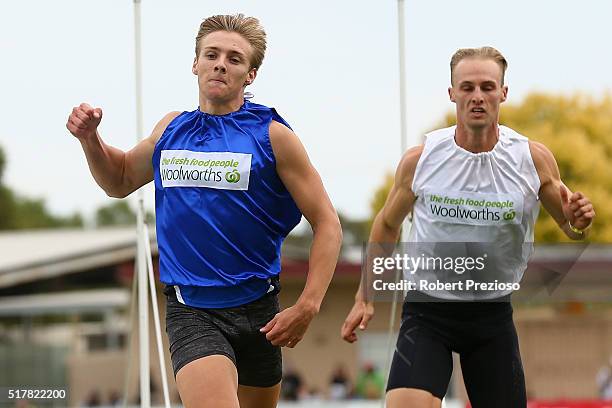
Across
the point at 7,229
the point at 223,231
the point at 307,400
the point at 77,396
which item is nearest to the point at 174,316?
the point at 223,231

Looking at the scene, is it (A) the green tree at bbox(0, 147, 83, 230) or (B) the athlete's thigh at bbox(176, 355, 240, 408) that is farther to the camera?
(A) the green tree at bbox(0, 147, 83, 230)

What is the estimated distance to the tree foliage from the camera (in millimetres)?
41844

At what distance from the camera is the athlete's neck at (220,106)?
16.3 ft

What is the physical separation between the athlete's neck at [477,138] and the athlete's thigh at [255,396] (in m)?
1.33

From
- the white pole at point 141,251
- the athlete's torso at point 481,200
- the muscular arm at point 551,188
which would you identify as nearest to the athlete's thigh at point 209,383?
the athlete's torso at point 481,200

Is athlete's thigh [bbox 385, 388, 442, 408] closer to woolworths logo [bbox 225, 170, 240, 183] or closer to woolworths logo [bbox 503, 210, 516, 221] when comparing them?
woolworths logo [bbox 503, 210, 516, 221]

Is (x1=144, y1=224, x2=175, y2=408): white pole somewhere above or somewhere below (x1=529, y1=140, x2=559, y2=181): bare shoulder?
below

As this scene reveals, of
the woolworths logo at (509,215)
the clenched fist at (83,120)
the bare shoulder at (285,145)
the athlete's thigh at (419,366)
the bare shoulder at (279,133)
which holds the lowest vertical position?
the athlete's thigh at (419,366)

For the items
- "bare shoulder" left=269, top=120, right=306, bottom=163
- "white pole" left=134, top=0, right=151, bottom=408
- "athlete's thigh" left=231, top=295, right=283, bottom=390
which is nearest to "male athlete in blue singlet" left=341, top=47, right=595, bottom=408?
"athlete's thigh" left=231, top=295, right=283, bottom=390

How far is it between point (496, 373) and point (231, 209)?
137 centimetres

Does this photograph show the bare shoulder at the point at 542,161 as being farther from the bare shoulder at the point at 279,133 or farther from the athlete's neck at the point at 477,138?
the bare shoulder at the point at 279,133

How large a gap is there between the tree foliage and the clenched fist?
118 ft

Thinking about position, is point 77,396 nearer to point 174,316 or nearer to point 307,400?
point 307,400

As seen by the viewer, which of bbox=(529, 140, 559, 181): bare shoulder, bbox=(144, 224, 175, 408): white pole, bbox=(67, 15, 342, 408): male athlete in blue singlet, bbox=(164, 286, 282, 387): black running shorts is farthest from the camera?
bbox=(144, 224, 175, 408): white pole
